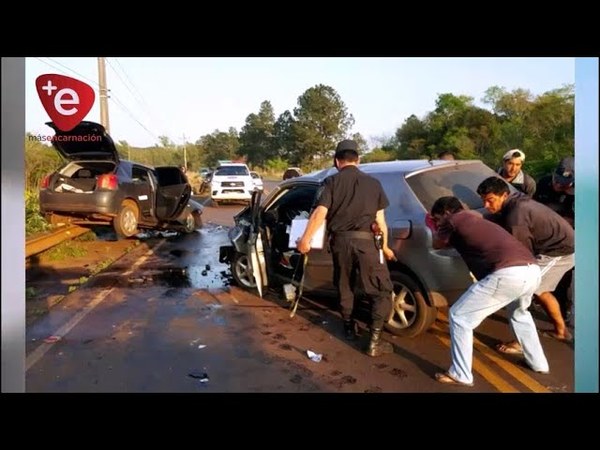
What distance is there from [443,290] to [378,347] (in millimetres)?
730

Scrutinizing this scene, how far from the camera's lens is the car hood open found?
7.67 meters

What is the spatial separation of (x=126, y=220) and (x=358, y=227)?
21.2 feet

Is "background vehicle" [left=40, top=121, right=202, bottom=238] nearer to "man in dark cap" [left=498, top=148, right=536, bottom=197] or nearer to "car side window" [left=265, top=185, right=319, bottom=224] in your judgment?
"car side window" [left=265, top=185, right=319, bottom=224]

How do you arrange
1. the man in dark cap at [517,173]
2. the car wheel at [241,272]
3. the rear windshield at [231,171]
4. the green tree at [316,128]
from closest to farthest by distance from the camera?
the man in dark cap at [517,173]
the car wheel at [241,272]
the green tree at [316,128]
the rear windshield at [231,171]

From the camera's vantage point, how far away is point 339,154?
3990 mm

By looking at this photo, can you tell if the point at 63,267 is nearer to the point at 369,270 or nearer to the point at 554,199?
A: the point at 369,270

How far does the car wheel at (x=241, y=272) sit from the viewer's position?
6.01 meters

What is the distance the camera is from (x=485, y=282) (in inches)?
129

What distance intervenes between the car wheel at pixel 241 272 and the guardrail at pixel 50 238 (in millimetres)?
3771

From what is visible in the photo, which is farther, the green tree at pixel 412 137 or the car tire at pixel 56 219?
the green tree at pixel 412 137

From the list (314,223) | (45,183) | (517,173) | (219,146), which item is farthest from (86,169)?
(219,146)

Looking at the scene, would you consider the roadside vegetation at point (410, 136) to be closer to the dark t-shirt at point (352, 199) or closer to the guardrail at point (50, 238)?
the guardrail at point (50, 238)

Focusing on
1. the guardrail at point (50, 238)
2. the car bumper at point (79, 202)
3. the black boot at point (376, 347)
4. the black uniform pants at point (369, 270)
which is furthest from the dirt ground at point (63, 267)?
the black boot at point (376, 347)

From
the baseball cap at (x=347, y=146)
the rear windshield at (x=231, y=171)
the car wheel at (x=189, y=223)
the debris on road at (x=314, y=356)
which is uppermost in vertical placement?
the rear windshield at (x=231, y=171)
